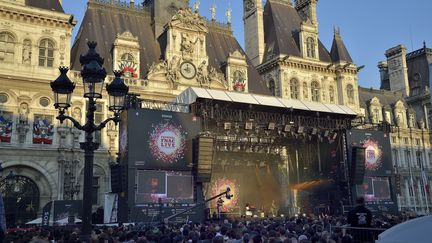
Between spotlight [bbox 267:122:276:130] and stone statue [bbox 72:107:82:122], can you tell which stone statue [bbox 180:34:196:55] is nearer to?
→ stone statue [bbox 72:107:82:122]

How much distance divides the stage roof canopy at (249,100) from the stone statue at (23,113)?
10273mm

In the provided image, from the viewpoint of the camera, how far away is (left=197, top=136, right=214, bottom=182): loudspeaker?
24.9 m

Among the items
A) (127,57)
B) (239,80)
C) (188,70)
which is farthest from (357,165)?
(127,57)

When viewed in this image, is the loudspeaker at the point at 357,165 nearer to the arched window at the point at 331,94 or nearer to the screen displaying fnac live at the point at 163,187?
the screen displaying fnac live at the point at 163,187

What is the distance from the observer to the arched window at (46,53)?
105ft

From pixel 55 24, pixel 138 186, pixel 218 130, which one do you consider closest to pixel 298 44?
pixel 218 130

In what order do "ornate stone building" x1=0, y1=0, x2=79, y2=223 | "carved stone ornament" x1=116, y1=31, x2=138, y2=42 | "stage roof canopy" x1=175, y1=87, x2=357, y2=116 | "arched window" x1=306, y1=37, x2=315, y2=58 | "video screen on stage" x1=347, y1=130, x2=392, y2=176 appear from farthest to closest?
"arched window" x1=306, y1=37, x2=315, y2=58 → "carved stone ornament" x1=116, y1=31, x2=138, y2=42 → "video screen on stage" x1=347, y1=130, x2=392, y2=176 → "ornate stone building" x1=0, y1=0, x2=79, y2=223 → "stage roof canopy" x1=175, y1=87, x2=357, y2=116

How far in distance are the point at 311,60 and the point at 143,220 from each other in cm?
2709

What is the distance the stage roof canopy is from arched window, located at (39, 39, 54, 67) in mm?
10124

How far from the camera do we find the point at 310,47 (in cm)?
4550

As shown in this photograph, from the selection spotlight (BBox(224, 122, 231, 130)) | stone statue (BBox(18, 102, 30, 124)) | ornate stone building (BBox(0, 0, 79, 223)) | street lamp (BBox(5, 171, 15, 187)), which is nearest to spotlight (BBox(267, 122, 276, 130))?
spotlight (BBox(224, 122, 231, 130))

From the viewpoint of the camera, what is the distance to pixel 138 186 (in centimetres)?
2338

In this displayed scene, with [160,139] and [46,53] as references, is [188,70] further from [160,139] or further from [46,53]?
[160,139]

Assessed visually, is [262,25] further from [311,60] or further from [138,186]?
[138,186]
